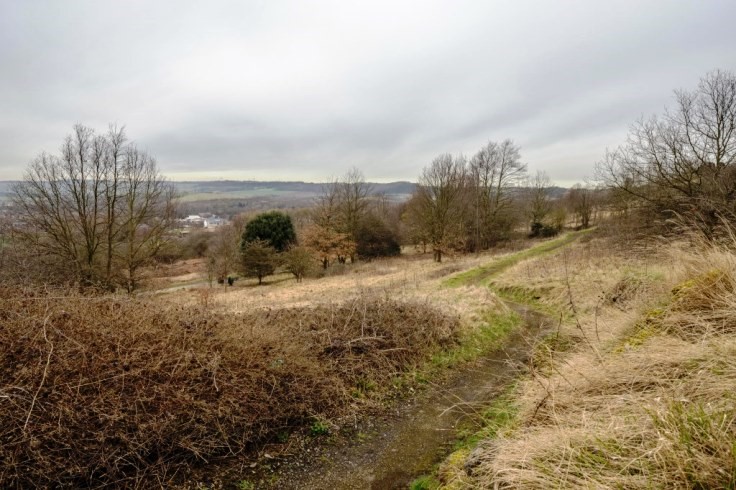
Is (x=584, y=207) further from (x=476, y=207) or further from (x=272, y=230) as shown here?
(x=272, y=230)

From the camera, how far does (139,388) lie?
3803 millimetres

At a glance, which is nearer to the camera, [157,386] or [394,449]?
[157,386]

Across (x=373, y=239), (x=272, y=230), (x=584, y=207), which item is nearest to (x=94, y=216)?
(x=272, y=230)

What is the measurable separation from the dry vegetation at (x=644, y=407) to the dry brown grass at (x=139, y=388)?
236 centimetres

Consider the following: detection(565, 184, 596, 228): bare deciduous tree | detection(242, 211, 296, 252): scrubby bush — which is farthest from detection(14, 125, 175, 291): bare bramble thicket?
detection(565, 184, 596, 228): bare deciduous tree

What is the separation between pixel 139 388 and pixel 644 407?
4.49 metres

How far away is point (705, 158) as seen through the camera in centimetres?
1463

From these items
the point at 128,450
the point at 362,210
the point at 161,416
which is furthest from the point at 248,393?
the point at 362,210

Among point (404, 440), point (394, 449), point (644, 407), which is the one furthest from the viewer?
point (404, 440)


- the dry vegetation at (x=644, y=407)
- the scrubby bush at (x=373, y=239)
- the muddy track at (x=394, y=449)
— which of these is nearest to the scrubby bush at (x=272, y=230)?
the scrubby bush at (x=373, y=239)

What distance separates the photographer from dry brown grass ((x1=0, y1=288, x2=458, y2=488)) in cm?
325

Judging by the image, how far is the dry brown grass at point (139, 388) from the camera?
325 centimetres

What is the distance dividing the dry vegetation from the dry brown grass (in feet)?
7.75

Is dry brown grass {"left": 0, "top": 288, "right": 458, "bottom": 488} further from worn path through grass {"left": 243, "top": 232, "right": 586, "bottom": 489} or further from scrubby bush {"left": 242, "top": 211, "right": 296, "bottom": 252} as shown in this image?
scrubby bush {"left": 242, "top": 211, "right": 296, "bottom": 252}
